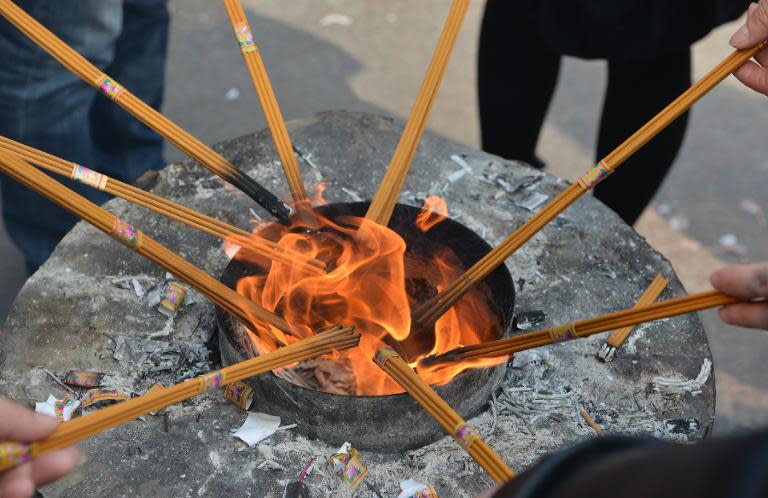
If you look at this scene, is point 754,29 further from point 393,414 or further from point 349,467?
point 349,467

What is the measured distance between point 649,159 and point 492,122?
505mm

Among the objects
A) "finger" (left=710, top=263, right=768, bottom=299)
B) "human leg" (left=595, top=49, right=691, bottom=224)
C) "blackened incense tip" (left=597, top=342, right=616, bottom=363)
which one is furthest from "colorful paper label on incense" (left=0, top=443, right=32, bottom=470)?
"human leg" (left=595, top=49, right=691, bottom=224)

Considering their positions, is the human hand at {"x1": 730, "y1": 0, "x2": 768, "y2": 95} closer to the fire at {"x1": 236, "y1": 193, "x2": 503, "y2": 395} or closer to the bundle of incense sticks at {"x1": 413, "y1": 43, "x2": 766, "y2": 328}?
the bundle of incense sticks at {"x1": 413, "y1": 43, "x2": 766, "y2": 328}

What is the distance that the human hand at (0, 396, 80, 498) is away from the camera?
100 cm

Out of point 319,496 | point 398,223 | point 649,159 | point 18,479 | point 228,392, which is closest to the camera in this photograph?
point 18,479

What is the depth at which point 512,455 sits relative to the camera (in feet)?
5.00

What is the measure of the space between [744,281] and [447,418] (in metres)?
0.46

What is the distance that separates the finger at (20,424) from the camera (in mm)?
1000

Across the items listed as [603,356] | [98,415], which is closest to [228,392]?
[98,415]

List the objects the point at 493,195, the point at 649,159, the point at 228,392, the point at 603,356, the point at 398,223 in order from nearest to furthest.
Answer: the point at 228,392, the point at 603,356, the point at 398,223, the point at 493,195, the point at 649,159

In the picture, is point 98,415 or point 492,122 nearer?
point 98,415

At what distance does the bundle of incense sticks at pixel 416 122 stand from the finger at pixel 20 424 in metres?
0.82

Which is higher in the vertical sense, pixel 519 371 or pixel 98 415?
pixel 98 415

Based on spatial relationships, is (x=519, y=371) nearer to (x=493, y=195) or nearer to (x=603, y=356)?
(x=603, y=356)
